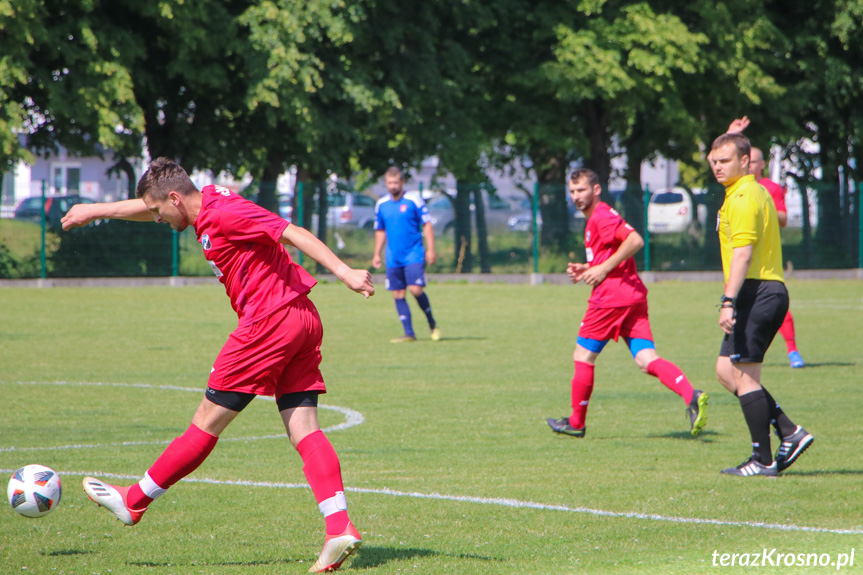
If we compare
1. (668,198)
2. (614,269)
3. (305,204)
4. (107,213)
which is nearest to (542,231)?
(668,198)

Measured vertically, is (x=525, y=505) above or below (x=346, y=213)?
below

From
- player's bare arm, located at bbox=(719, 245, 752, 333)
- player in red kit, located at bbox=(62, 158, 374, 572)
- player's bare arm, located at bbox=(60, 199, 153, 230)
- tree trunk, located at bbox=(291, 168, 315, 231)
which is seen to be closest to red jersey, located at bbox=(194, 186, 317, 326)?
player in red kit, located at bbox=(62, 158, 374, 572)

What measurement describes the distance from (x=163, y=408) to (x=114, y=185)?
20466mm

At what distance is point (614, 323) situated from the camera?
7.98 m

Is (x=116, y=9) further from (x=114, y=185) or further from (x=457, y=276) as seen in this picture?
(x=457, y=276)

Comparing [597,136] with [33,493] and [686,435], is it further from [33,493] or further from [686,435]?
[33,493]

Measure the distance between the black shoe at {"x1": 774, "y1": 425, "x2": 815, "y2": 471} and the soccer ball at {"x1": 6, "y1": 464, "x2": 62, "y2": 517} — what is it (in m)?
4.24

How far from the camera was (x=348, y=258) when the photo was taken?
28609mm

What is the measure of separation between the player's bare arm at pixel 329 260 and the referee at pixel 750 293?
266 cm

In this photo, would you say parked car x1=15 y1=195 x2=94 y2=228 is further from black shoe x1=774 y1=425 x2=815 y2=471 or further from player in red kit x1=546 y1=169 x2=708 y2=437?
black shoe x1=774 y1=425 x2=815 y2=471

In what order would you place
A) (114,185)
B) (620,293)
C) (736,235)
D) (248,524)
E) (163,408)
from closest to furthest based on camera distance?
1. (248,524)
2. (736,235)
3. (620,293)
4. (163,408)
5. (114,185)

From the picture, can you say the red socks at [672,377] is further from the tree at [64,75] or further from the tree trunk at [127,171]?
the tree trunk at [127,171]

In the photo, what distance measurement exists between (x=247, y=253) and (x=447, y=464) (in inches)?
103

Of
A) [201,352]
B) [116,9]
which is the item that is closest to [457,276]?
[116,9]
